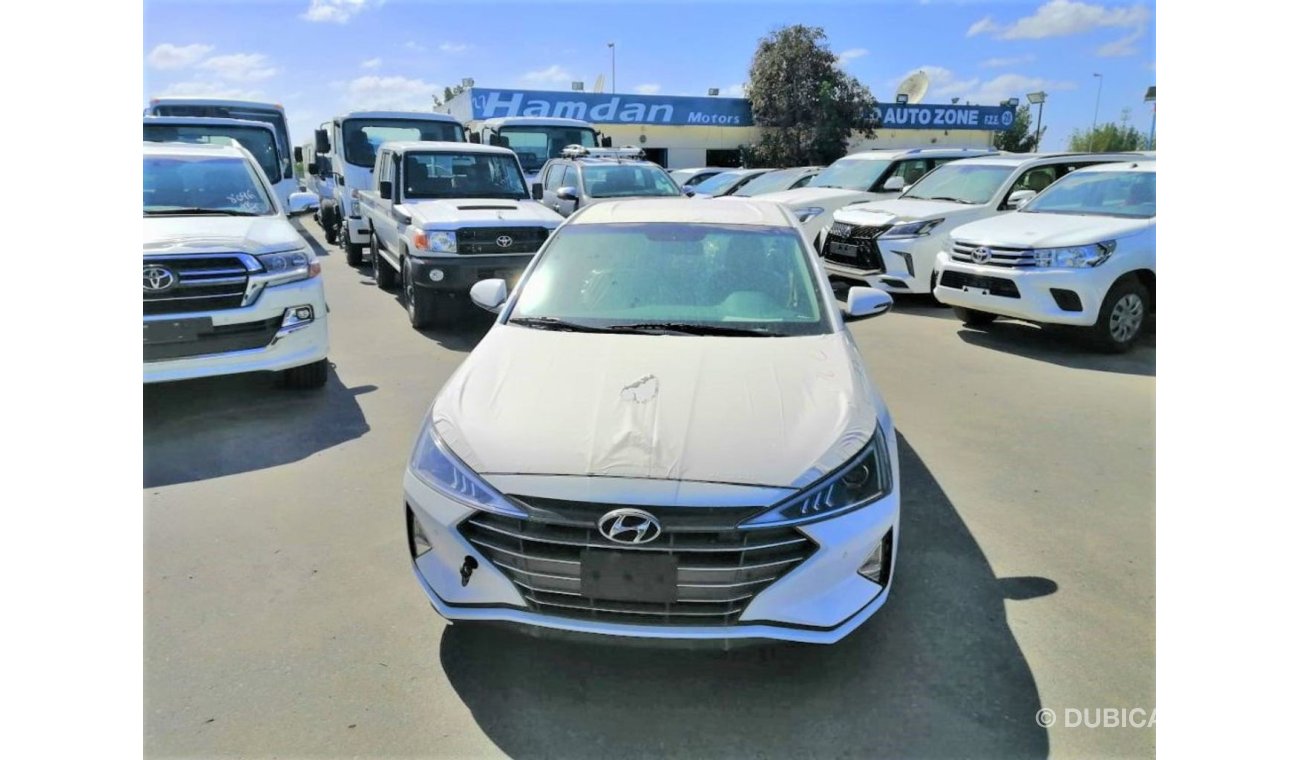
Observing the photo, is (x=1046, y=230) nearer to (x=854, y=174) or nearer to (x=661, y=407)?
(x=854, y=174)

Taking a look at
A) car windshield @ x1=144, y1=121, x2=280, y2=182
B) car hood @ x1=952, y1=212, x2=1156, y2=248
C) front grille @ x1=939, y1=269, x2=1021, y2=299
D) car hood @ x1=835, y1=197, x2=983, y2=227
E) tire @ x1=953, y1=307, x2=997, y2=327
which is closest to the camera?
car hood @ x1=952, y1=212, x2=1156, y2=248

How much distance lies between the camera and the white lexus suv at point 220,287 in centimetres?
511

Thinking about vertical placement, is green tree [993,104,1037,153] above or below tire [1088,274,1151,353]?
above

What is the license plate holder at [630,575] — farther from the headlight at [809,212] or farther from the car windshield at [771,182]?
the car windshield at [771,182]

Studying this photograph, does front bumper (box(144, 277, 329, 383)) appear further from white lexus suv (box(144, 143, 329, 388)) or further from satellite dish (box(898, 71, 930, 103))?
satellite dish (box(898, 71, 930, 103))

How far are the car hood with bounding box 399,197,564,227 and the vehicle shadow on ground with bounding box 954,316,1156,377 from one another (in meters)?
4.76

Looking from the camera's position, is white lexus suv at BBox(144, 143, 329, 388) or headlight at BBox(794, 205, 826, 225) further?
headlight at BBox(794, 205, 826, 225)

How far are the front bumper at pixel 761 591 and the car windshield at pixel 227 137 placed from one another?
1187 cm

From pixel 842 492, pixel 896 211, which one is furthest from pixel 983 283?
pixel 842 492

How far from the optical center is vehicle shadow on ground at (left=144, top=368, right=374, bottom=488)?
476cm

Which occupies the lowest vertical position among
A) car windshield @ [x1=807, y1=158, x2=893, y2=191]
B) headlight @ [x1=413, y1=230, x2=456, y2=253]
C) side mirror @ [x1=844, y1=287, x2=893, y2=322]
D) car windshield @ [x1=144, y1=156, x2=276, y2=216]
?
side mirror @ [x1=844, y1=287, x2=893, y2=322]

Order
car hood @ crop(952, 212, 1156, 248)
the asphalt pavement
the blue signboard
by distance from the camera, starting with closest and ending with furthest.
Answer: the asphalt pavement → car hood @ crop(952, 212, 1156, 248) → the blue signboard

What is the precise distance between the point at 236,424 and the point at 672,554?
4203 millimetres

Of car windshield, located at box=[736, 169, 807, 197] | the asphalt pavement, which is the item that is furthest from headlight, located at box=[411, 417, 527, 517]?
car windshield, located at box=[736, 169, 807, 197]
